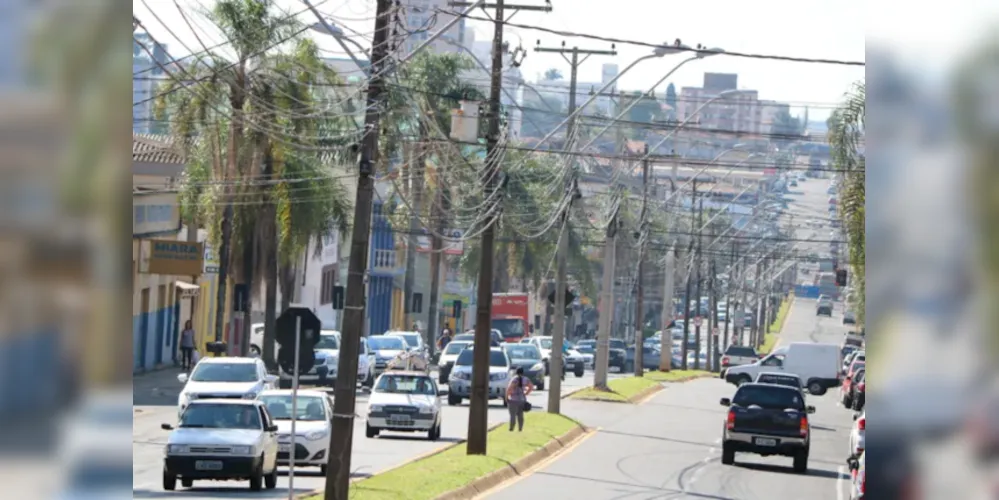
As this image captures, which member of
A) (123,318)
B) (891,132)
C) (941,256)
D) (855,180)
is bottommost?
(123,318)

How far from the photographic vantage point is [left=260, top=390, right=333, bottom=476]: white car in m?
26.2

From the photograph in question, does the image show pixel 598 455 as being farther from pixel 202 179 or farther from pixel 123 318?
pixel 123 318

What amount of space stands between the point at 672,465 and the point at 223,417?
10.6 m

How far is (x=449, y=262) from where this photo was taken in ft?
330

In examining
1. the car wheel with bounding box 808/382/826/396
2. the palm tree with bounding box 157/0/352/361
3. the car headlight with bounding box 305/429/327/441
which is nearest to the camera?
the car headlight with bounding box 305/429/327/441

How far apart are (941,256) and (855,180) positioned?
89.0 feet

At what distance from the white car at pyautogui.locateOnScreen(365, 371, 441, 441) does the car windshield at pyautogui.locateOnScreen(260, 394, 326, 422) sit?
592 cm

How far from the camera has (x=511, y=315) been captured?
8669 centimetres

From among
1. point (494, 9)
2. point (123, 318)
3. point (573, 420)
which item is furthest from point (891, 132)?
point (573, 420)

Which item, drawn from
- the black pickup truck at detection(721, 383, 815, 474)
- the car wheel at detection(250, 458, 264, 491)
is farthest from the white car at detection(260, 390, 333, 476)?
the black pickup truck at detection(721, 383, 815, 474)

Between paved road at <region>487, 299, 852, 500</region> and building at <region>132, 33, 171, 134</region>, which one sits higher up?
building at <region>132, 33, 171, 134</region>

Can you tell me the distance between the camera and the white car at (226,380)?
32.3 meters

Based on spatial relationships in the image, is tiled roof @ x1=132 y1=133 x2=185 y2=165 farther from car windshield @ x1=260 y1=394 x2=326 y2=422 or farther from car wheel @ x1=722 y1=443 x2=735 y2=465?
car wheel @ x1=722 y1=443 x2=735 y2=465

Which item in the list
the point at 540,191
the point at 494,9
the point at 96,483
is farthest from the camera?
the point at 540,191
